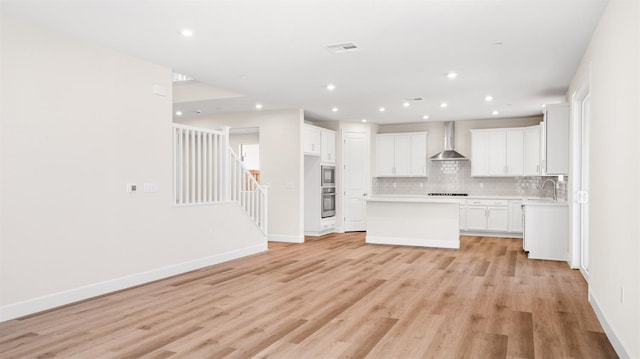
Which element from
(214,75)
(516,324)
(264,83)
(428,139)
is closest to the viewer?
(516,324)

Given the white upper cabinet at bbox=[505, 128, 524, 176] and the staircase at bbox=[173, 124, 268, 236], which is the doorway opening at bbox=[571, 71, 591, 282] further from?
the staircase at bbox=[173, 124, 268, 236]

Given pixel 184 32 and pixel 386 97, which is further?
pixel 386 97

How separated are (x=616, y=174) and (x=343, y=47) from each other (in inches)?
111

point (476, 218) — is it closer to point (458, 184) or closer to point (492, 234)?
point (492, 234)

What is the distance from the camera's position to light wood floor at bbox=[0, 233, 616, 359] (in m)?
3.11

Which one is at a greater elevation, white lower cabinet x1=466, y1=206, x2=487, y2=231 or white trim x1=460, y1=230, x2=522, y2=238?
white lower cabinet x1=466, y1=206, x2=487, y2=231

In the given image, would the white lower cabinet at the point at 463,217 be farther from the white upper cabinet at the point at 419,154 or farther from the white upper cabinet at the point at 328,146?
the white upper cabinet at the point at 328,146

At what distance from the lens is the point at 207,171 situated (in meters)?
6.62

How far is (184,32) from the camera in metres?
4.26

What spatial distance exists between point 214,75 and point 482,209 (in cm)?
650

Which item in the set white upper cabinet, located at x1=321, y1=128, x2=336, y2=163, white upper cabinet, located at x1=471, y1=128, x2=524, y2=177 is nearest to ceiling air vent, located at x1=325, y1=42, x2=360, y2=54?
white upper cabinet, located at x1=321, y1=128, x2=336, y2=163

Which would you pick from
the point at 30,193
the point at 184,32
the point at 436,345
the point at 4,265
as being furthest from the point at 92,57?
the point at 436,345

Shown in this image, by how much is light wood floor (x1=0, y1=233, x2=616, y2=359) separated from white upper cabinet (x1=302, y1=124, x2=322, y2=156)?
3438mm

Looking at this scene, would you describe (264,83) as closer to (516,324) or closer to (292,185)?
(292,185)
